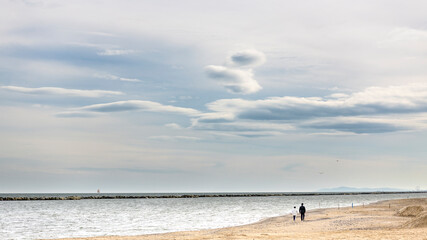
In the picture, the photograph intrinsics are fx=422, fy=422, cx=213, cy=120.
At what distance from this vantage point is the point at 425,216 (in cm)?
2606

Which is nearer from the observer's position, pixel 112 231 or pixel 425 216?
pixel 425 216

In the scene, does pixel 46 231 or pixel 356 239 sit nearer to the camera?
pixel 356 239

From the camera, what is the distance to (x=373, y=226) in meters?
31.2

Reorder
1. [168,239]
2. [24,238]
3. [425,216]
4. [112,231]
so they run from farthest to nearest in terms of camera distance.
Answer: [112,231], [24,238], [168,239], [425,216]

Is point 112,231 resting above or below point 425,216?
below

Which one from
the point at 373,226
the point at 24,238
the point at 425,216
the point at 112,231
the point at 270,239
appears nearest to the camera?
the point at 270,239

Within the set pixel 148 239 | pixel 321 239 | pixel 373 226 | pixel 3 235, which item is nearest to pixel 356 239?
pixel 321 239

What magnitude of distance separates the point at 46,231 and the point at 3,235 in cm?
443

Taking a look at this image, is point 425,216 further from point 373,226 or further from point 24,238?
point 24,238

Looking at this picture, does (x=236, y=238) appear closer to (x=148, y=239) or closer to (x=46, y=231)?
(x=148, y=239)

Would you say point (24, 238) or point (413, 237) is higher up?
point (413, 237)

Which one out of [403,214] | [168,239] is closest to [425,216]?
[168,239]

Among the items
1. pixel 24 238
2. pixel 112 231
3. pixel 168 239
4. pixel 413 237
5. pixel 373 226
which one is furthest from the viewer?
pixel 112 231

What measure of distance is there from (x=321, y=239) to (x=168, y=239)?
10575 mm
